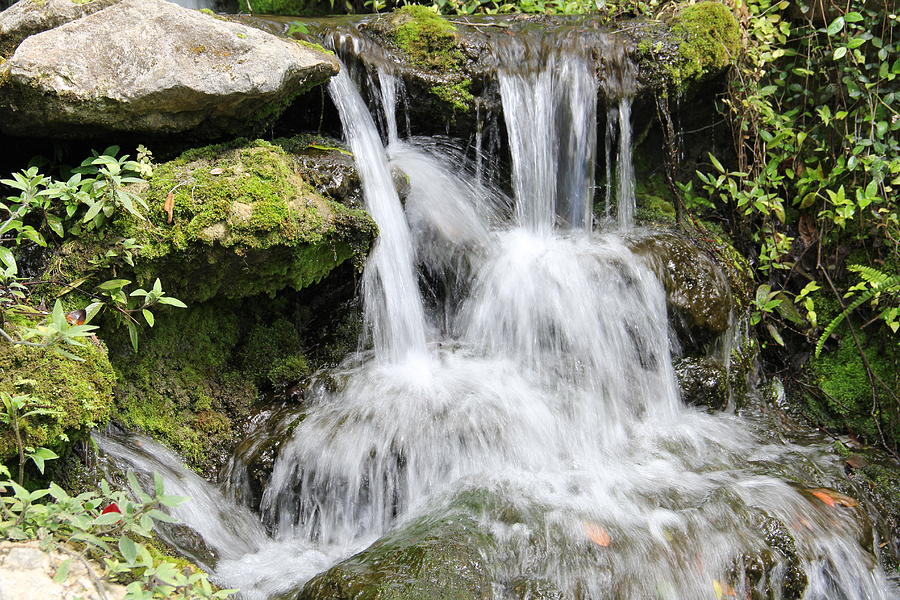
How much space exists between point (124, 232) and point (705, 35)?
4679 millimetres

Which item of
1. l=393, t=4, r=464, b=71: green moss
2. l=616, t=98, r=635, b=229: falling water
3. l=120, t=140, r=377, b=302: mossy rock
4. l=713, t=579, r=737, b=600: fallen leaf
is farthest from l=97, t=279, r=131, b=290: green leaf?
l=616, t=98, r=635, b=229: falling water

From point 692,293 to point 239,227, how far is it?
316cm

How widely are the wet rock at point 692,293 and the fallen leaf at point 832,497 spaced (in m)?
1.35

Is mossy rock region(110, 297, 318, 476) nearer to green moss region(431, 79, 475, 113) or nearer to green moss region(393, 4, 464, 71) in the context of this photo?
green moss region(431, 79, 475, 113)

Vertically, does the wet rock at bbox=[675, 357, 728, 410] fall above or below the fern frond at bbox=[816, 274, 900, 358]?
below

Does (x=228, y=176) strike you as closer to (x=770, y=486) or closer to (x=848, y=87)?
→ (x=770, y=486)

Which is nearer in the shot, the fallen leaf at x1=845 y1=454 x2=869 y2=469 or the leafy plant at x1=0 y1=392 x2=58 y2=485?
the leafy plant at x1=0 y1=392 x2=58 y2=485

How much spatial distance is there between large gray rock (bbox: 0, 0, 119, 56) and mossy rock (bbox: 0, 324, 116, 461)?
1.96m

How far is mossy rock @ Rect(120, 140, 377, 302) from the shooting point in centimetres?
356

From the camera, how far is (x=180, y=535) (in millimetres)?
3268

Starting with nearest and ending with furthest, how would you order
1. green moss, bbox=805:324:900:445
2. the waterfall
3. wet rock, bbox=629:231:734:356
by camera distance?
the waterfall < wet rock, bbox=629:231:734:356 < green moss, bbox=805:324:900:445

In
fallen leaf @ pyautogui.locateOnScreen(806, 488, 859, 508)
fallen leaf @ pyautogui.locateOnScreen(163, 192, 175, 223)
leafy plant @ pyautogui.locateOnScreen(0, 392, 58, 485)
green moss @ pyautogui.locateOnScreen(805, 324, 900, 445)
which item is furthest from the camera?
green moss @ pyautogui.locateOnScreen(805, 324, 900, 445)

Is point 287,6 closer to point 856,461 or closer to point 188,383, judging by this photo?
point 188,383

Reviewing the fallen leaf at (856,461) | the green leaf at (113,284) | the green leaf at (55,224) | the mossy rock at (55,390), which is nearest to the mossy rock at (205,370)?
the green leaf at (113,284)
